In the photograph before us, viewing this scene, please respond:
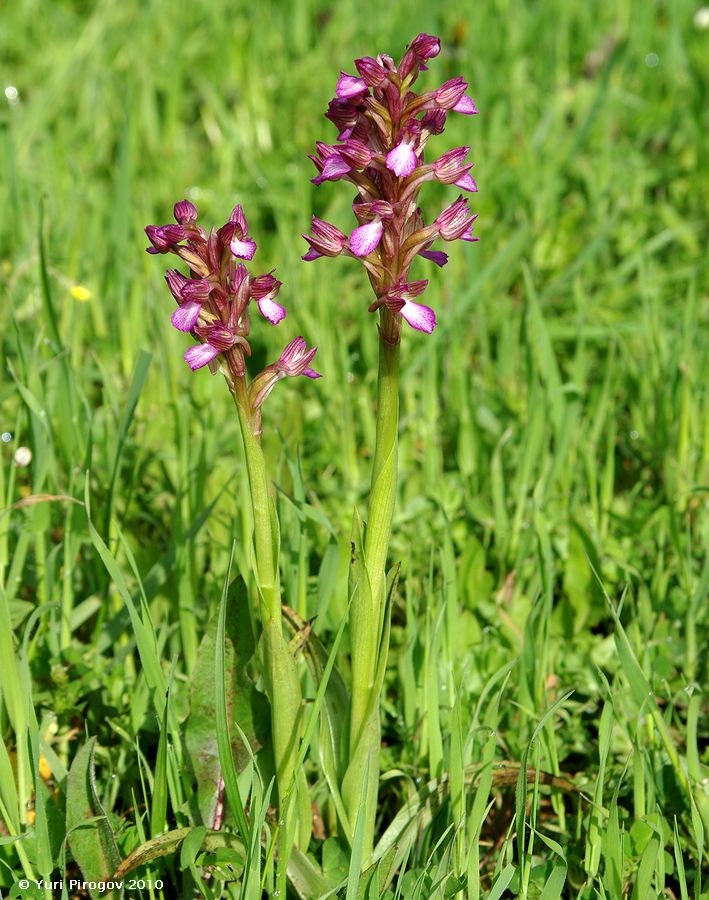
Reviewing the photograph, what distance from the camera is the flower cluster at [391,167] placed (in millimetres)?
1383

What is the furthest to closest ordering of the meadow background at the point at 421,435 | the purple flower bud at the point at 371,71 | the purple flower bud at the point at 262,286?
the meadow background at the point at 421,435, the purple flower bud at the point at 262,286, the purple flower bud at the point at 371,71

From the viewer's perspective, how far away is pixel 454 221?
1.46 m

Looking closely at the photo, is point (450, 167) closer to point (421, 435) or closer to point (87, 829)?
point (87, 829)

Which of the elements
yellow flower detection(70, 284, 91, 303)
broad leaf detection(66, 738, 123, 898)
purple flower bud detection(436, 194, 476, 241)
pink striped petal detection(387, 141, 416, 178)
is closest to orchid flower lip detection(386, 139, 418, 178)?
pink striped petal detection(387, 141, 416, 178)

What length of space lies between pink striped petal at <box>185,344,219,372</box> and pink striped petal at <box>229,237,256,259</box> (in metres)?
0.13

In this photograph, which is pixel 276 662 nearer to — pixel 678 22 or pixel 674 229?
pixel 674 229

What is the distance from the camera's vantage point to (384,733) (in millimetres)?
2158

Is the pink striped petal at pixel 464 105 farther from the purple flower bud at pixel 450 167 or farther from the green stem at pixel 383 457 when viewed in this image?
the green stem at pixel 383 457

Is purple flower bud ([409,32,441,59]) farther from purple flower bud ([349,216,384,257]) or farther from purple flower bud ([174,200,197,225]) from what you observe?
purple flower bud ([174,200,197,225])

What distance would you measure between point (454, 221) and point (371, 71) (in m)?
0.23

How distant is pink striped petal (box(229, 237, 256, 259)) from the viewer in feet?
4.62

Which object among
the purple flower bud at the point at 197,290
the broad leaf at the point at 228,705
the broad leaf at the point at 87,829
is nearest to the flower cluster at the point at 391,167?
the purple flower bud at the point at 197,290

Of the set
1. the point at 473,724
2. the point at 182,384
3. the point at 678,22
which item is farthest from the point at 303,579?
the point at 678,22

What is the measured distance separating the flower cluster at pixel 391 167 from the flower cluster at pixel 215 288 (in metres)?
0.09
